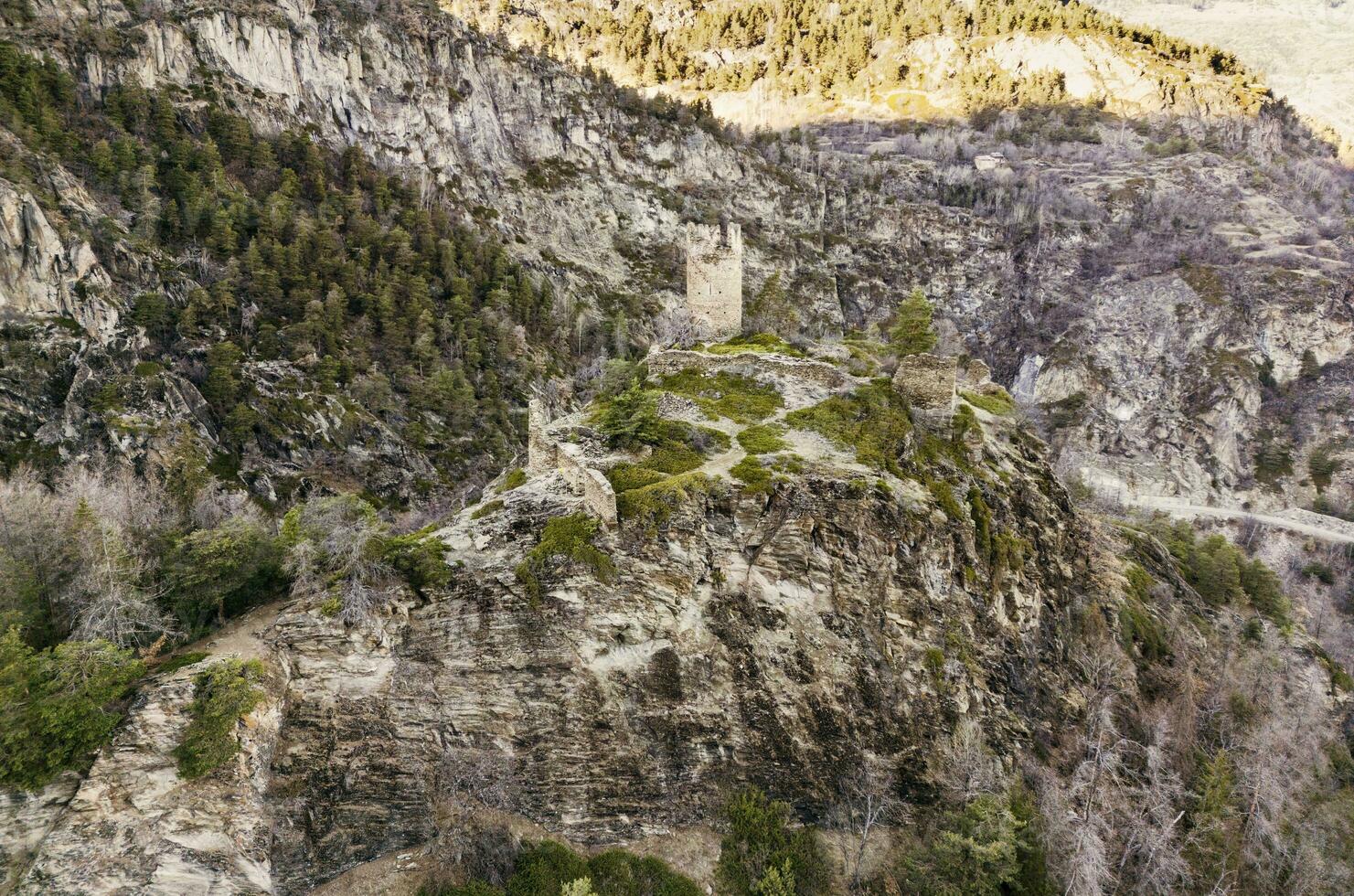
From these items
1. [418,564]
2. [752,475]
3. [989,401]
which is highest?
[989,401]

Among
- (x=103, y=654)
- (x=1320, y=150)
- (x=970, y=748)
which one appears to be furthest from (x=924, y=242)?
(x=103, y=654)

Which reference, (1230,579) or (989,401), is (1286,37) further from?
(989,401)

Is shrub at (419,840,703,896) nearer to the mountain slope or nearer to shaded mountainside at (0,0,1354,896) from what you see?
shaded mountainside at (0,0,1354,896)

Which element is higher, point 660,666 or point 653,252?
point 653,252

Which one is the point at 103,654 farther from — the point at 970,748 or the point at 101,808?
the point at 970,748

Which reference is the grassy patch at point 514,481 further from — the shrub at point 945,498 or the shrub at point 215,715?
the shrub at point 945,498

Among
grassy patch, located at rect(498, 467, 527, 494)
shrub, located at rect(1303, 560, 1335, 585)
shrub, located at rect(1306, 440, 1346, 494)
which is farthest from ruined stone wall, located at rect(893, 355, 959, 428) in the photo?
shrub, located at rect(1306, 440, 1346, 494)

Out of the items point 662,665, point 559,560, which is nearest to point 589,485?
point 559,560
